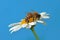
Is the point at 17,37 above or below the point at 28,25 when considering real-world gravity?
above

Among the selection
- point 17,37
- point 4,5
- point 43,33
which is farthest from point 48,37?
point 4,5

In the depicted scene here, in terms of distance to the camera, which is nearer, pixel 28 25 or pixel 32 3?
pixel 28 25

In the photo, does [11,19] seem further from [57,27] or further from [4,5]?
[57,27]

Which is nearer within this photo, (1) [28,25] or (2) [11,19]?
(1) [28,25]

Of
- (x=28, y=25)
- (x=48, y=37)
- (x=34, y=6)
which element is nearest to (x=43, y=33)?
(x=48, y=37)

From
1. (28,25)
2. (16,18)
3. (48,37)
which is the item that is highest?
(16,18)

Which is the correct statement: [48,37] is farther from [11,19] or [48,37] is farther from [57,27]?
[11,19]

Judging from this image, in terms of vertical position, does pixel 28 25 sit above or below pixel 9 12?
below

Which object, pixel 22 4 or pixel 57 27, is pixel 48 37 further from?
pixel 22 4
